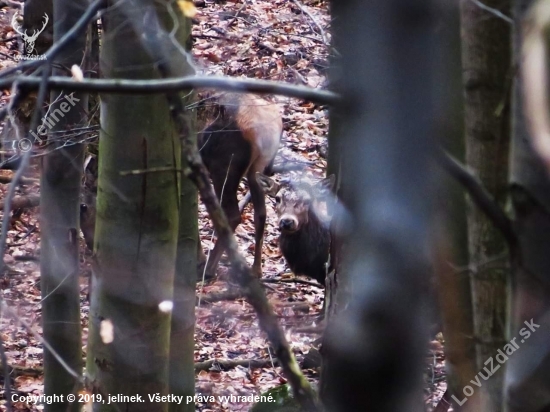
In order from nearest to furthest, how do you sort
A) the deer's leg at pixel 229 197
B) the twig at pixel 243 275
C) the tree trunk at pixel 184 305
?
the twig at pixel 243 275 → the tree trunk at pixel 184 305 → the deer's leg at pixel 229 197

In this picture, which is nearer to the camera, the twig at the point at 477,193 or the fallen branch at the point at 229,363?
the twig at the point at 477,193

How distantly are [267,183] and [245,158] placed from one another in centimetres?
42

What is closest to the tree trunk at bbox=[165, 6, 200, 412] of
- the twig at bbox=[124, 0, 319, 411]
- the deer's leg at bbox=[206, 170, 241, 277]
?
the twig at bbox=[124, 0, 319, 411]

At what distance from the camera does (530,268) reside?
124cm

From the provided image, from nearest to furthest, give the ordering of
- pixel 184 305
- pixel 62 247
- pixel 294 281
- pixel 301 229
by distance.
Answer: pixel 184 305 → pixel 62 247 → pixel 301 229 → pixel 294 281

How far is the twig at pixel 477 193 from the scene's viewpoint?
40.4 inches

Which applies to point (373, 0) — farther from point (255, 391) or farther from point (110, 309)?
point (255, 391)

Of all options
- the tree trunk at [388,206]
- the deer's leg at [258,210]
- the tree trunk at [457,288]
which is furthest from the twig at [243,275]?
the deer's leg at [258,210]

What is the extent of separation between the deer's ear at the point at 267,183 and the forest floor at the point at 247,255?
72 centimetres

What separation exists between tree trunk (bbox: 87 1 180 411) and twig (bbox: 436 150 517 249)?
242cm

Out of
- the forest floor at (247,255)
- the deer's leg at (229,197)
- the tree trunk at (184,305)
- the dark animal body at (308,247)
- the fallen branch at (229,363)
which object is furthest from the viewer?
the deer's leg at (229,197)

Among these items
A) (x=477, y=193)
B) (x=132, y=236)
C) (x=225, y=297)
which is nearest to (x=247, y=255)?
(x=225, y=297)

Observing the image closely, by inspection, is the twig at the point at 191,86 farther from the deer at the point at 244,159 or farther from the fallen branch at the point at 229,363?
the deer at the point at 244,159

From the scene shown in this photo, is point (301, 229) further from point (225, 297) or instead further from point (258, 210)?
point (225, 297)
